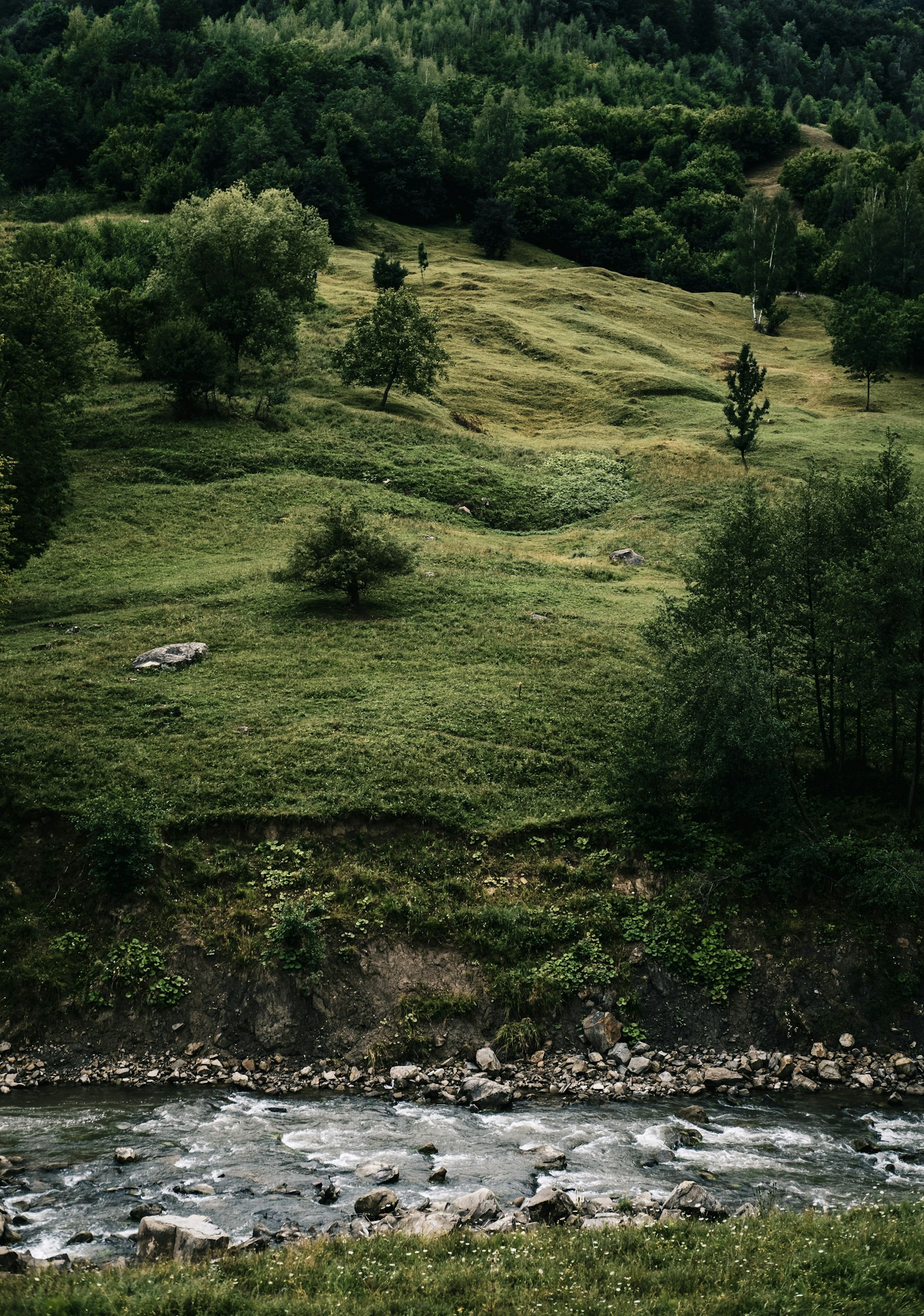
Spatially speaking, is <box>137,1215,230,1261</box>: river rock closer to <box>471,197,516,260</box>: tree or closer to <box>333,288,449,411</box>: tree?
<box>333,288,449,411</box>: tree

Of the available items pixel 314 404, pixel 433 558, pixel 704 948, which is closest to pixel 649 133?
pixel 314 404

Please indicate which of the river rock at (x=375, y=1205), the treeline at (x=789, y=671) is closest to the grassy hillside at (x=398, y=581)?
the treeline at (x=789, y=671)

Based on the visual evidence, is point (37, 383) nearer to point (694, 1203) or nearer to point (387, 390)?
point (387, 390)

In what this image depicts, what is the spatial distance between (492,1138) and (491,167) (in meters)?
149

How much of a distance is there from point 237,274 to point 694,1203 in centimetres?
7001

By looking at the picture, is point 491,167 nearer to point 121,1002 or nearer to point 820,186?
point 820,186

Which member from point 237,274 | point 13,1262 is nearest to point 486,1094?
point 13,1262

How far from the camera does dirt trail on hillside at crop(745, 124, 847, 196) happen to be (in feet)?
542

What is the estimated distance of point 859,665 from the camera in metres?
30.8

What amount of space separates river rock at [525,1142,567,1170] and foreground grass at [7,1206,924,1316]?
368 cm

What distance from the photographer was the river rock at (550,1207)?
18.6 metres

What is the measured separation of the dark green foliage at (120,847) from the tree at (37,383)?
43.6 feet

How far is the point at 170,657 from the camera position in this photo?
133 feet

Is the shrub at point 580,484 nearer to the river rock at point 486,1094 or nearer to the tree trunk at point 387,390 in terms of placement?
the tree trunk at point 387,390
